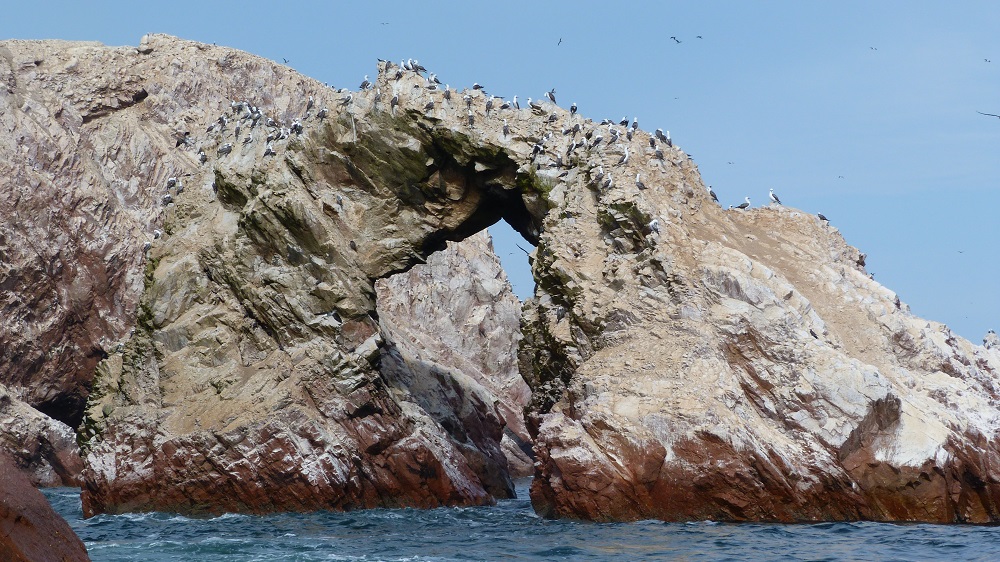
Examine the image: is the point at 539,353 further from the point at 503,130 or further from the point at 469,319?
the point at 469,319

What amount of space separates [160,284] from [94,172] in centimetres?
2494

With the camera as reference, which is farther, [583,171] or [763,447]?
[583,171]

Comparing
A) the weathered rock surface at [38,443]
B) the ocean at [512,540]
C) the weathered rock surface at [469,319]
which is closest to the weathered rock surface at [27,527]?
the ocean at [512,540]

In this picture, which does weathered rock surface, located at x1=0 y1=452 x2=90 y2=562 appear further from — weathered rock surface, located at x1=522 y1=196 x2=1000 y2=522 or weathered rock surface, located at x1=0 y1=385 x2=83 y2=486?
weathered rock surface, located at x1=0 y1=385 x2=83 y2=486

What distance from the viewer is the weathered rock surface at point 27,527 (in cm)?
1208

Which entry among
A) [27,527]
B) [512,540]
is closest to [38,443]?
[512,540]

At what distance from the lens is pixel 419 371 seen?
39.2 m

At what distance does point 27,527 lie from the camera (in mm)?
12461

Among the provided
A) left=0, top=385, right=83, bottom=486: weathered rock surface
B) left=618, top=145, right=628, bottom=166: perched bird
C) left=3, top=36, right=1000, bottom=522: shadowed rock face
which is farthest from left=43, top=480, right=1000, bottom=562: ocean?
left=0, top=385, right=83, bottom=486: weathered rock surface

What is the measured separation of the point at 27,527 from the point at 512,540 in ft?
42.8

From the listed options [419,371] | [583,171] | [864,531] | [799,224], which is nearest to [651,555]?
[864,531]

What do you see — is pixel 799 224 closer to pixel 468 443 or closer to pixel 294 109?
pixel 468 443

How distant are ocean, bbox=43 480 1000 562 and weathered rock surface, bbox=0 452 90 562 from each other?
8.11 meters

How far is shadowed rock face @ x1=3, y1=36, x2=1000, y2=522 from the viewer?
2455cm
